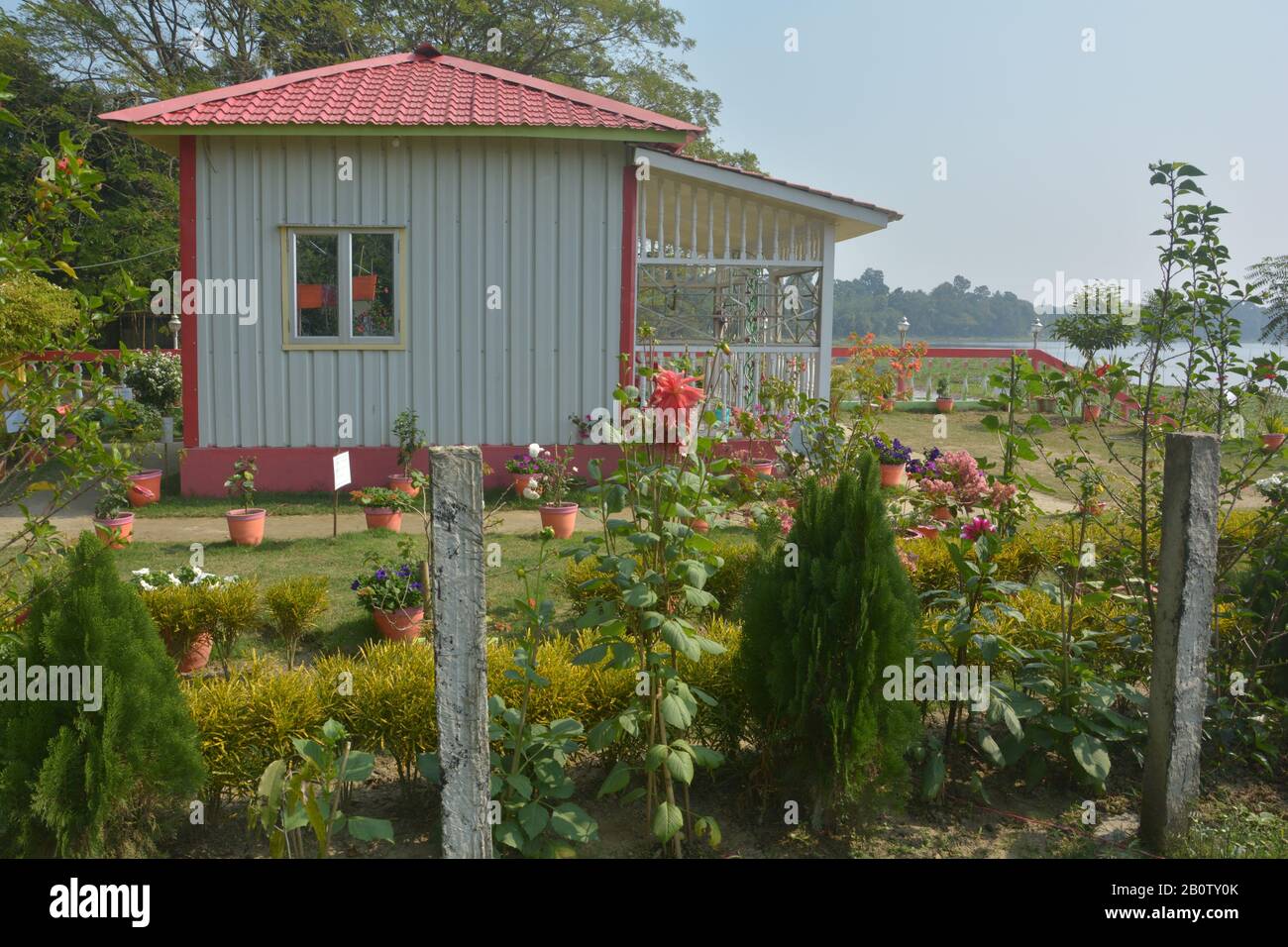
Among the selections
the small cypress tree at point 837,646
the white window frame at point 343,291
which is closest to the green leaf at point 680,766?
the small cypress tree at point 837,646

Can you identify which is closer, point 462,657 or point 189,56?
point 462,657

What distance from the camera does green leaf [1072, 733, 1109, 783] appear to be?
3965 millimetres

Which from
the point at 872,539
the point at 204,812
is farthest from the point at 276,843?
the point at 872,539

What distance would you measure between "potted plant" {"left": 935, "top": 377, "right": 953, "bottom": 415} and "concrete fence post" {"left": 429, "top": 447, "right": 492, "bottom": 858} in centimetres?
1779

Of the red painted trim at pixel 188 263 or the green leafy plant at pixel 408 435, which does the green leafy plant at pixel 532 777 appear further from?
the red painted trim at pixel 188 263

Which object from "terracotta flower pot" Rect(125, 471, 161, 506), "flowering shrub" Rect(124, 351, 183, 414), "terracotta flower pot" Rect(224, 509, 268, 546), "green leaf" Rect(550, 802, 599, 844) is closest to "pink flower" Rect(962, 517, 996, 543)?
"green leaf" Rect(550, 802, 599, 844)

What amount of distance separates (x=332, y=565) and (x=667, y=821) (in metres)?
5.14

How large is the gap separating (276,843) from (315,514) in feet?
23.5

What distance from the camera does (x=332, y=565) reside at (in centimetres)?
799

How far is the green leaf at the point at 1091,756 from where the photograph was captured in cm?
396

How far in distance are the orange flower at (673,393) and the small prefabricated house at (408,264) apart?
7.08m

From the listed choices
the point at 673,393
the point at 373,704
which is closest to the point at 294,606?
the point at 373,704

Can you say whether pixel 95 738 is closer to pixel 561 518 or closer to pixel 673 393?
pixel 673 393

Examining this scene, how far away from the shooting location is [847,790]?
365 cm
